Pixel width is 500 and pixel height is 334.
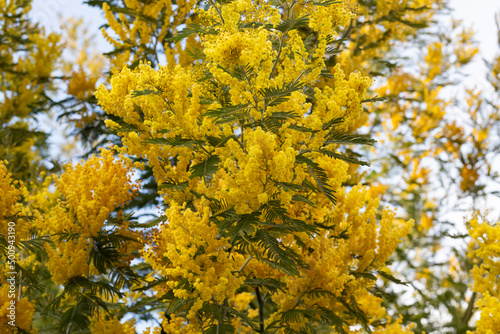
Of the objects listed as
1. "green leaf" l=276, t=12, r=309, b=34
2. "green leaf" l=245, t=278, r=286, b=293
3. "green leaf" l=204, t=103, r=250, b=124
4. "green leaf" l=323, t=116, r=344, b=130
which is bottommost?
"green leaf" l=245, t=278, r=286, b=293

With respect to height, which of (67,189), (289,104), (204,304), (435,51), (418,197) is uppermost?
(435,51)

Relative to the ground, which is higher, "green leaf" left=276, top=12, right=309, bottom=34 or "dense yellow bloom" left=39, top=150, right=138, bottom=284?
"green leaf" left=276, top=12, right=309, bottom=34

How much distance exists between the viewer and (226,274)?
2979mm

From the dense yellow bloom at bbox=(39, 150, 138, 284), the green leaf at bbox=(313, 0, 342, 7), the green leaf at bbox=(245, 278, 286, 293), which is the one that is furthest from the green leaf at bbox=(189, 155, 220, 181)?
the green leaf at bbox=(313, 0, 342, 7)

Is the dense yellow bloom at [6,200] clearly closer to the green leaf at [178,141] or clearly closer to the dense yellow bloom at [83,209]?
the dense yellow bloom at [83,209]

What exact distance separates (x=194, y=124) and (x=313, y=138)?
2.68 ft

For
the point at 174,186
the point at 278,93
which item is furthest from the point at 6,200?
the point at 278,93

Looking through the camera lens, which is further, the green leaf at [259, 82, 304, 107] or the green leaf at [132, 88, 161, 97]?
the green leaf at [132, 88, 161, 97]

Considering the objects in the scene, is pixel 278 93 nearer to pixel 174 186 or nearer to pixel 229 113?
pixel 229 113

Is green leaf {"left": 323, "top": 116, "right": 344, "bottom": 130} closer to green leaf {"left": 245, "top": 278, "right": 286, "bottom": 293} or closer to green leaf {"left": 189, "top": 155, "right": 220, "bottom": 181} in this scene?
green leaf {"left": 189, "top": 155, "right": 220, "bottom": 181}

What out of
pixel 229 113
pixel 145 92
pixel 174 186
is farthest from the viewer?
pixel 174 186

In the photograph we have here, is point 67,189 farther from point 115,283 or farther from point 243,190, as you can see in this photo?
point 243,190

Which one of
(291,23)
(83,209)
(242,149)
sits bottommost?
(83,209)

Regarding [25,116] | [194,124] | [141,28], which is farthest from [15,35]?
[194,124]
